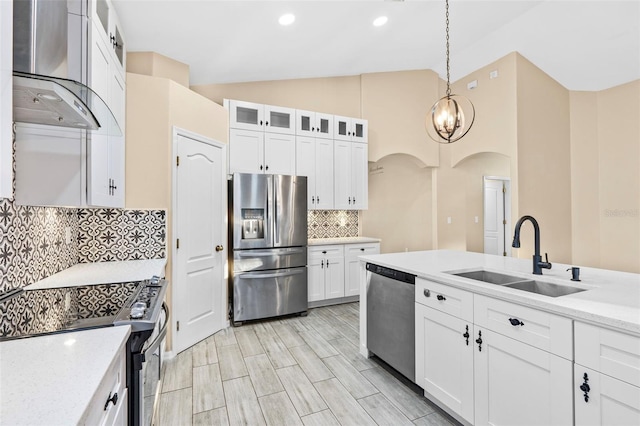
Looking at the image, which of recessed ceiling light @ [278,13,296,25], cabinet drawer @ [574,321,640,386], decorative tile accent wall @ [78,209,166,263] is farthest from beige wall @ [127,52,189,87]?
cabinet drawer @ [574,321,640,386]

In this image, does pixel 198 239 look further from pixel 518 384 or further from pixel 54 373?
pixel 518 384

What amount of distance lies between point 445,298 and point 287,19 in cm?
302

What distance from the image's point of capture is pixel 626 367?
1.16 metres

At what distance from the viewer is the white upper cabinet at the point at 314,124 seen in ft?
14.3

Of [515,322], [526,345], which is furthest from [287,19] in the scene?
[526,345]

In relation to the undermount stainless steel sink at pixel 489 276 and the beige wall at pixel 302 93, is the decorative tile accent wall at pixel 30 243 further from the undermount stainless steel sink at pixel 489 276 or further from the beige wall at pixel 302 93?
the beige wall at pixel 302 93

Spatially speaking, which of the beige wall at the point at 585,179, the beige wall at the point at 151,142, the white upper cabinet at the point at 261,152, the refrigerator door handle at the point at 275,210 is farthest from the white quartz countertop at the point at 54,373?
the beige wall at the point at 585,179

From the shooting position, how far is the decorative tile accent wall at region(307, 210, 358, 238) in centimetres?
493

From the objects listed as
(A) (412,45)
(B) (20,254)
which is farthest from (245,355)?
(A) (412,45)

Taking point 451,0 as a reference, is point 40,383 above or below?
below

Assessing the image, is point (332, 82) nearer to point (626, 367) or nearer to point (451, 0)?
point (451, 0)

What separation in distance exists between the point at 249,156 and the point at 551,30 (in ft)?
14.8

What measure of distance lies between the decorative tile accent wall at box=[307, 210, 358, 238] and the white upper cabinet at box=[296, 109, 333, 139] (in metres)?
1.21

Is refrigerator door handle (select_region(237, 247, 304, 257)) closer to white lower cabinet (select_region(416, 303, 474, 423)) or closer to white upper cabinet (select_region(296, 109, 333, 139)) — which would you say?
white upper cabinet (select_region(296, 109, 333, 139))
